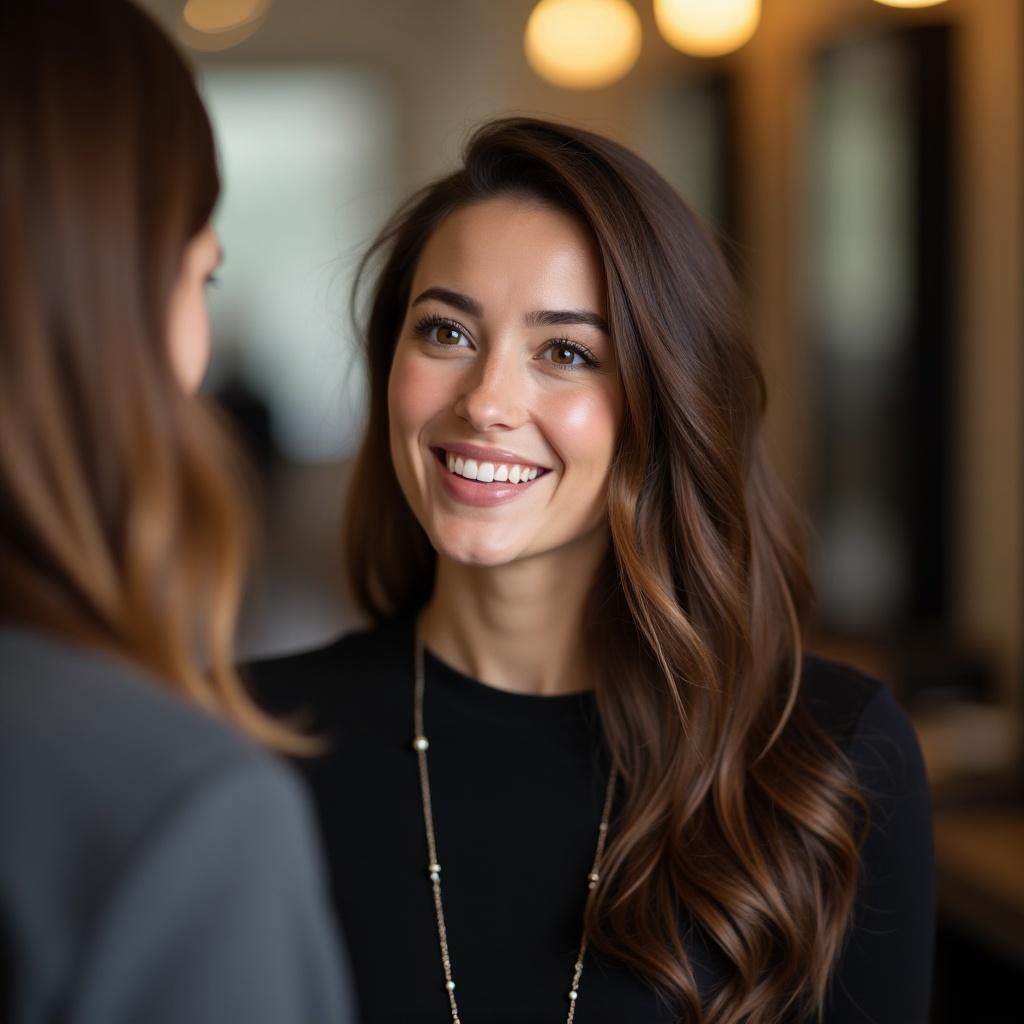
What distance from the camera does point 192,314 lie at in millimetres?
1037

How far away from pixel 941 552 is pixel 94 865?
12.4 ft

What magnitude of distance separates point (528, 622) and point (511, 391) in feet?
1.08

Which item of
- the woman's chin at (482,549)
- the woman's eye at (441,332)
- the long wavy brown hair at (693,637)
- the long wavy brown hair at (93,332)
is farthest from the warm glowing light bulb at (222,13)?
the long wavy brown hair at (93,332)

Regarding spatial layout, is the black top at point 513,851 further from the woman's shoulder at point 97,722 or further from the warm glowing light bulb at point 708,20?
the warm glowing light bulb at point 708,20

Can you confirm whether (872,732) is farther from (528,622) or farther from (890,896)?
(528,622)

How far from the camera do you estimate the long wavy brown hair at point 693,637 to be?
1562mm

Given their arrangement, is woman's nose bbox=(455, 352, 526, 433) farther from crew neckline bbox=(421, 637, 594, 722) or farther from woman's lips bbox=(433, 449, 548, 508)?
crew neckline bbox=(421, 637, 594, 722)

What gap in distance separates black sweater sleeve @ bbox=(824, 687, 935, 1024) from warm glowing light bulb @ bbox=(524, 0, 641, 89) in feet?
9.03

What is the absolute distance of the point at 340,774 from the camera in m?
1.75

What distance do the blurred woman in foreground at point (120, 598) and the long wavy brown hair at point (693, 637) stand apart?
0.72 meters

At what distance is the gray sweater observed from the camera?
777 millimetres

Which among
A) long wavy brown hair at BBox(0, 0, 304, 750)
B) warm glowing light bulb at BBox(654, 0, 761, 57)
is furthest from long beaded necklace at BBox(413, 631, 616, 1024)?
warm glowing light bulb at BBox(654, 0, 761, 57)

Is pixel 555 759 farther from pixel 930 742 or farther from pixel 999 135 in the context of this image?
pixel 999 135

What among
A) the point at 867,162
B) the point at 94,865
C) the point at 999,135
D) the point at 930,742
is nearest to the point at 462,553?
the point at 94,865
